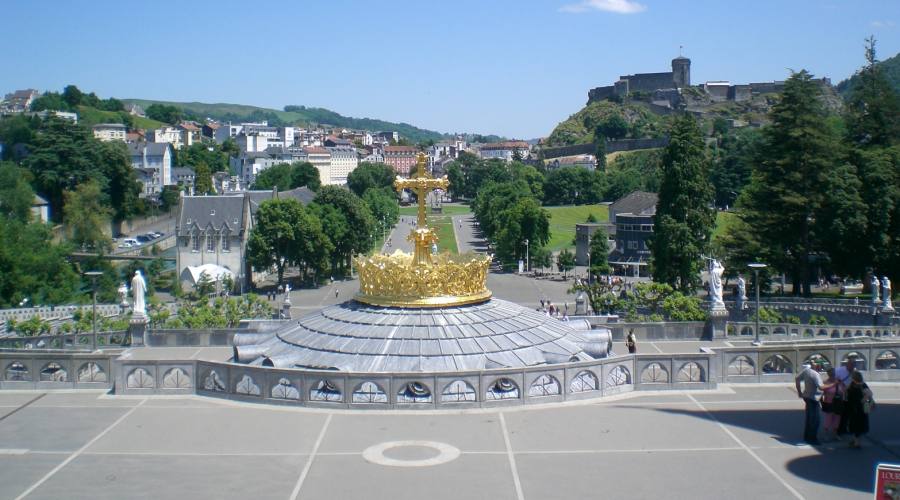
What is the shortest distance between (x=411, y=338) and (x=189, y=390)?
6566 mm

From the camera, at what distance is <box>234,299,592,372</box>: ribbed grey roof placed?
25484 mm

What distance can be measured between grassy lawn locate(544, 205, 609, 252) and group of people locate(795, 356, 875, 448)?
4071 inches

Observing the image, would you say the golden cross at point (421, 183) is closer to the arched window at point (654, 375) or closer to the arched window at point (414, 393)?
the arched window at point (414, 393)

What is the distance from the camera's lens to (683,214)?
58000 mm

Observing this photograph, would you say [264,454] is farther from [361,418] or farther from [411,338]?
[411,338]

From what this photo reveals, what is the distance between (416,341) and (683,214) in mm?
36067

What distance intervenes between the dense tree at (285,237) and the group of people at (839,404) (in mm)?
58347

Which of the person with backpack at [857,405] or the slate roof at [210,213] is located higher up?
the slate roof at [210,213]

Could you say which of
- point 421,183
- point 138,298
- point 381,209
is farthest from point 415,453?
point 381,209

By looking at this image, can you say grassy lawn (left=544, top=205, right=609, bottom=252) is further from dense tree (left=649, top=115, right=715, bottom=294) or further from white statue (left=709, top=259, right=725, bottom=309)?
white statue (left=709, top=259, right=725, bottom=309)

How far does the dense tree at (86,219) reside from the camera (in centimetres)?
9100

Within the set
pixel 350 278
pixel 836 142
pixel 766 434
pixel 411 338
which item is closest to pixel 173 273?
pixel 350 278

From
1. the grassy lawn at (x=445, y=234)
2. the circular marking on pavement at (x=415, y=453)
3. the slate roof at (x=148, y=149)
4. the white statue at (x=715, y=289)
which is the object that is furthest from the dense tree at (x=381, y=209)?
the circular marking on pavement at (x=415, y=453)

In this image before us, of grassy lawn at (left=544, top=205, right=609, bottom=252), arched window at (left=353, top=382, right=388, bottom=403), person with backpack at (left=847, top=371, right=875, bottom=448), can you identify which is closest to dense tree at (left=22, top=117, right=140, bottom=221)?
grassy lawn at (left=544, top=205, right=609, bottom=252)
